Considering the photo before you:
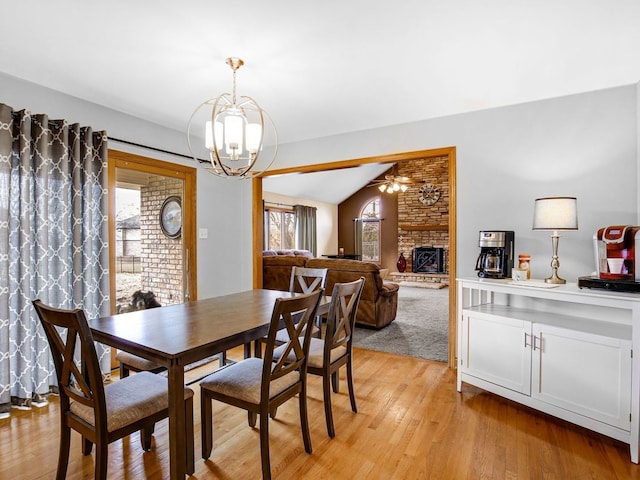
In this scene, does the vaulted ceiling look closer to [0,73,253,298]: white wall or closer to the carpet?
[0,73,253,298]: white wall

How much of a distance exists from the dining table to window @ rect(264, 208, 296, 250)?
6155 mm

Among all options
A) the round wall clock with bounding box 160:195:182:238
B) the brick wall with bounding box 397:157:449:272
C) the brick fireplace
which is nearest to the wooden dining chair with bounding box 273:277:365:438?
the round wall clock with bounding box 160:195:182:238

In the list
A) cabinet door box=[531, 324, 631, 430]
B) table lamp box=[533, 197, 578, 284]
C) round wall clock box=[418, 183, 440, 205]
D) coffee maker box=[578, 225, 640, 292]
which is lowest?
cabinet door box=[531, 324, 631, 430]

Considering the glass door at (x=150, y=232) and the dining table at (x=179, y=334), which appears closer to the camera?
the dining table at (x=179, y=334)

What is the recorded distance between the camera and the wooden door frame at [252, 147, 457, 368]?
3262mm

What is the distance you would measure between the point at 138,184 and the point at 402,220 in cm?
740

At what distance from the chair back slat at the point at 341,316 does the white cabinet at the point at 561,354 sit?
990 mm

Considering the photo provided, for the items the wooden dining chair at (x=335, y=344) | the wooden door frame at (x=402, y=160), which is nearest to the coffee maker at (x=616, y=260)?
the wooden door frame at (x=402, y=160)

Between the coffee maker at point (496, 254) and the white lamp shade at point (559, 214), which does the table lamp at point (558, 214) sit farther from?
the coffee maker at point (496, 254)

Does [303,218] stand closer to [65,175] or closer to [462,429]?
[65,175]

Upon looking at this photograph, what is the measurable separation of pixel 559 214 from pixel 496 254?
22.3 inches

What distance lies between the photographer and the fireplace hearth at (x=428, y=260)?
892cm

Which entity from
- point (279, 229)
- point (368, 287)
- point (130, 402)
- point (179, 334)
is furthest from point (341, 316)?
point (279, 229)

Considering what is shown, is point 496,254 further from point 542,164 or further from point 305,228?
point 305,228
